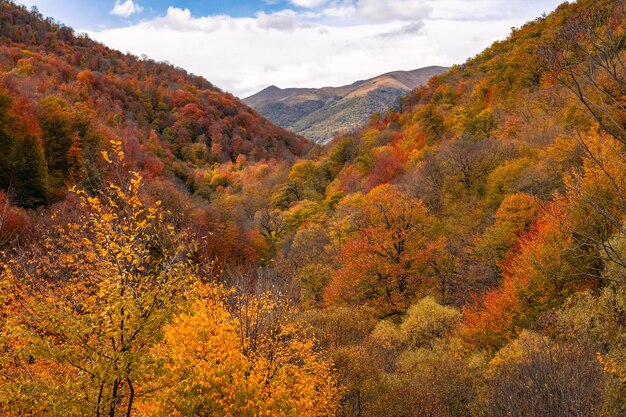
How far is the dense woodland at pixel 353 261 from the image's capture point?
814 centimetres

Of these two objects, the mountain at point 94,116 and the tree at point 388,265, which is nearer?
the tree at point 388,265

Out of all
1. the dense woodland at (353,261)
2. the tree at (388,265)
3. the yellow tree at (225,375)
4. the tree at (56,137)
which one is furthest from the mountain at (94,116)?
the yellow tree at (225,375)

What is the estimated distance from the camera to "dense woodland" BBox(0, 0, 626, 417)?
320 inches

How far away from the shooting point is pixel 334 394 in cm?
1675

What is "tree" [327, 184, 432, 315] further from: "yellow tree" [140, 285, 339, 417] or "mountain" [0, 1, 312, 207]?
"mountain" [0, 1, 312, 207]

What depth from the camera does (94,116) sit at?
185ft

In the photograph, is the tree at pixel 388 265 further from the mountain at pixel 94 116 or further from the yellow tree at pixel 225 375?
the mountain at pixel 94 116

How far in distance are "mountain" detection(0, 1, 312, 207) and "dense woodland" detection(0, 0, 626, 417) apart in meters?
0.46

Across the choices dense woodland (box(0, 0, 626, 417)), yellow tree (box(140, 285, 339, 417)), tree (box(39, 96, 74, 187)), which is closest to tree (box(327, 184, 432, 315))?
dense woodland (box(0, 0, 626, 417))

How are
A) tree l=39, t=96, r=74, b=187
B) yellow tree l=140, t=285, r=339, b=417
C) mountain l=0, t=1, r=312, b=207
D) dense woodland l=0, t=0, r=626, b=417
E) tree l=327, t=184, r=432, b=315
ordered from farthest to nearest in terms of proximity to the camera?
1. tree l=39, t=96, r=74, b=187
2. mountain l=0, t=1, r=312, b=207
3. tree l=327, t=184, r=432, b=315
4. yellow tree l=140, t=285, r=339, b=417
5. dense woodland l=0, t=0, r=626, b=417

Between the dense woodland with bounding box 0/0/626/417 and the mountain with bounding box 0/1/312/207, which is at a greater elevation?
the mountain with bounding box 0/1/312/207

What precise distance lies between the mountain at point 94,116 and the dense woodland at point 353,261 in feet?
1.52

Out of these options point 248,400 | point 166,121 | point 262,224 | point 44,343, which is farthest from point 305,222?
point 166,121

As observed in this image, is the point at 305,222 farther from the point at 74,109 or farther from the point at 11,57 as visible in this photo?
the point at 11,57
